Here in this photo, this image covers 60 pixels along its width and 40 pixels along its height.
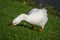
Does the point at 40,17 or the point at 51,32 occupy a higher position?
the point at 40,17

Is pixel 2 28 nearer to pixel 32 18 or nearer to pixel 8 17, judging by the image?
pixel 32 18

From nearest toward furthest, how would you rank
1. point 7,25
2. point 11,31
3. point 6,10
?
1. point 11,31
2. point 7,25
3. point 6,10

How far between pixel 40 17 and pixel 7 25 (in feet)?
5.14

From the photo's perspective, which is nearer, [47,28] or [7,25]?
[7,25]

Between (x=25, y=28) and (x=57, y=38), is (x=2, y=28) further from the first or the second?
(x=57, y=38)

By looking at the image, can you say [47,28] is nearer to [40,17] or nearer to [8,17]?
[40,17]

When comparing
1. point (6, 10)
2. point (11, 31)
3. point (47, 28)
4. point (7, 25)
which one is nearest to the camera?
point (11, 31)

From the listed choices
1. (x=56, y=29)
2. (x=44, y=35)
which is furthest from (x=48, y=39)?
(x=56, y=29)

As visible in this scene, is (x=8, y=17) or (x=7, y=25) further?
(x=8, y=17)

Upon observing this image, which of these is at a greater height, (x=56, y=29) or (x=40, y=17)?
(x=40, y=17)

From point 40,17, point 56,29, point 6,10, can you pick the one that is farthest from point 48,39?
point 6,10

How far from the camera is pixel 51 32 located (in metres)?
12.4

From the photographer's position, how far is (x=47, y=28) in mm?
12797

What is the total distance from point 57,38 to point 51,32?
27.6 inches
